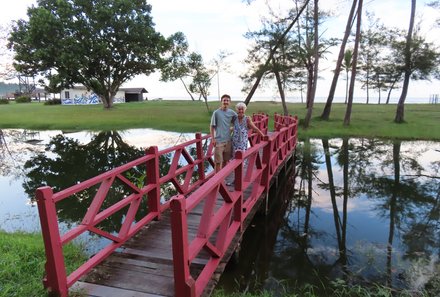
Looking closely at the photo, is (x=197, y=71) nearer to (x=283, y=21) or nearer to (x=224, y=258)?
(x=283, y=21)

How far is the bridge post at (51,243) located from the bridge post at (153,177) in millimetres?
2160

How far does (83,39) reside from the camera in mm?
34312

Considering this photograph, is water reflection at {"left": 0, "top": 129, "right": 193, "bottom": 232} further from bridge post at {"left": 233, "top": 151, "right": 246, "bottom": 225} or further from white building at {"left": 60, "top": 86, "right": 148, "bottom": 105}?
white building at {"left": 60, "top": 86, "right": 148, "bottom": 105}

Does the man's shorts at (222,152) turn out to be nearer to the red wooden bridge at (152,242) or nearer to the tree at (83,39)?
the red wooden bridge at (152,242)

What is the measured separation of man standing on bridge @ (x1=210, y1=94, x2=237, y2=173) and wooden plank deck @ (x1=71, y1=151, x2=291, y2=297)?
2293mm

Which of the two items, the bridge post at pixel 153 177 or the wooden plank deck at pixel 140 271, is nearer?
the wooden plank deck at pixel 140 271

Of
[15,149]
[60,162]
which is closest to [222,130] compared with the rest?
[60,162]

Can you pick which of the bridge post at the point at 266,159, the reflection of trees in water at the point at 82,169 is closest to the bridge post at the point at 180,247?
the reflection of trees in water at the point at 82,169

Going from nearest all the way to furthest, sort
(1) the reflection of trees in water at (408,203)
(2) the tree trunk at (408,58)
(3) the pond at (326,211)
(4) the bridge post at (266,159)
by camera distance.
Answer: (3) the pond at (326,211) < (1) the reflection of trees in water at (408,203) < (4) the bridge post at (266,159) < (2) the tree trunk at (408,58)

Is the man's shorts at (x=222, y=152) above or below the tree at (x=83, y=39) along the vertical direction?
below

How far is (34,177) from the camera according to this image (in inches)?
470

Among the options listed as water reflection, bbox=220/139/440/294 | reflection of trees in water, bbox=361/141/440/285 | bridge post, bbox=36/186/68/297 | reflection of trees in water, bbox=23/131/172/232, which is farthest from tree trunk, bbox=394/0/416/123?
bridge post, bbox=36/186/68/297

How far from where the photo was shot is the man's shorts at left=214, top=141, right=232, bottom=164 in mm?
7191

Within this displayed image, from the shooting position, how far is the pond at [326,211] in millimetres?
5855
